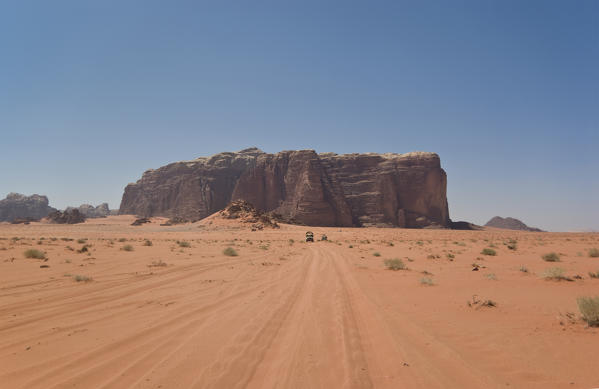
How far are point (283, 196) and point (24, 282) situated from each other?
226ft

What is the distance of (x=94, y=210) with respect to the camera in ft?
452

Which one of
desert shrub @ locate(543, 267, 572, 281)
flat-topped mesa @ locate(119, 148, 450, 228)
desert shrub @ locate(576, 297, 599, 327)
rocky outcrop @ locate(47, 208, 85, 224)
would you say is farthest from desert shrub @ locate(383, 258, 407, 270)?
rocky outcrop @ locate(47, 208, 85, 224)

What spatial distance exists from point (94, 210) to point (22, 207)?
33729 millimetres

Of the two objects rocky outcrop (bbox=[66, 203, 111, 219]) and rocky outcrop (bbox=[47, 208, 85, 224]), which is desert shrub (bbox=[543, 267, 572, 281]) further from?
rocky outcrop (bbox=[66, 203, 111, 219])

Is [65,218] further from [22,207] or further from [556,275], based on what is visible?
[556,275]

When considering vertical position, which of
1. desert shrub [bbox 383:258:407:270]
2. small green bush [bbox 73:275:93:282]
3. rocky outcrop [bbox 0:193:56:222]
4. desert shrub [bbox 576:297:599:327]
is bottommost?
small green bush [bbox 73:275:93:282]

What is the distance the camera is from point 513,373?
3352 millimetres

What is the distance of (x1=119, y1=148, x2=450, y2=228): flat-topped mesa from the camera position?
68.6m

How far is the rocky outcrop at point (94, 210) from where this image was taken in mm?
133375

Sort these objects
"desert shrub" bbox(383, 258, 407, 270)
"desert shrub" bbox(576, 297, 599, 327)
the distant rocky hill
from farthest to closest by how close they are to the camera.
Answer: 1. the distant rocky hill
2. "desert shrub" bbox(383, 258, 407, 270)
3. "desert shrub" bbox(576, 297, 599, 327)

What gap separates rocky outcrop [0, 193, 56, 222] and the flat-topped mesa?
53.4m

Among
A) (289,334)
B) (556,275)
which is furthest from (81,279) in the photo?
(556,275)

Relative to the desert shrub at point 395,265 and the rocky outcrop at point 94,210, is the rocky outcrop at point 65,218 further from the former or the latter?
the desert shrub at point 395,265

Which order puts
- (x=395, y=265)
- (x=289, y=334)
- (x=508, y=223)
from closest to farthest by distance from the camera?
(x=289, y=334) → (x=395, y=265) → (x=508, y=223)
